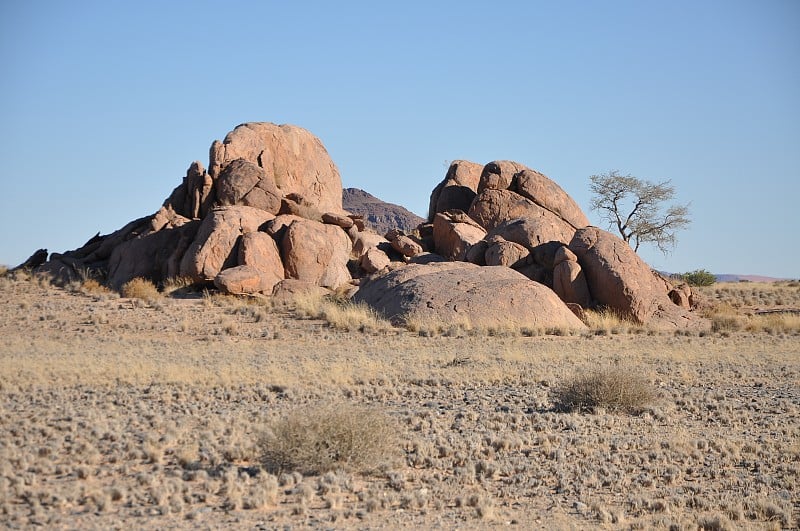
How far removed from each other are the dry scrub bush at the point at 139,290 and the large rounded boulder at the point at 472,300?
6034 mm

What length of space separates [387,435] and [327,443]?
28.6 inches

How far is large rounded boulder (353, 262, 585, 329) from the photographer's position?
2191cm

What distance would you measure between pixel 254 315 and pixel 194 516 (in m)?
15.9

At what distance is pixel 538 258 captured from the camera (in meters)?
26.5

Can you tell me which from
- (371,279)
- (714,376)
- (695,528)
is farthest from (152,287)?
(695,528)

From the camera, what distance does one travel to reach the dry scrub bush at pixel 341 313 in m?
21.7

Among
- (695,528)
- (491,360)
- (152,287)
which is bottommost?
(695,528)

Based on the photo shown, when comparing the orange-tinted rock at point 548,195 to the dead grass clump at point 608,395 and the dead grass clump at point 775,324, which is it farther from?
the dead grass clump at point 608,395

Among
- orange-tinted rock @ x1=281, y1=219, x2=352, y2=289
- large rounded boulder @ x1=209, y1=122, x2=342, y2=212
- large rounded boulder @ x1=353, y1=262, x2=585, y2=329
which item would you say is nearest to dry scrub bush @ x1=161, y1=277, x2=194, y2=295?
orange-tinted rock @ x1=281, y1=219, x2=352, y2=289

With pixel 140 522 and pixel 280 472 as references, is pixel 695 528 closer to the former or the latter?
pixel 280 472

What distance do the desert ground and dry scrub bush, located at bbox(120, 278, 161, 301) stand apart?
5.05m

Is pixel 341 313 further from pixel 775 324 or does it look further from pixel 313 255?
pixel 775 324

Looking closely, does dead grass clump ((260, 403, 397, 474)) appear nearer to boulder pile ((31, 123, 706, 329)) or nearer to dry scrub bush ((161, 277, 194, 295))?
boulder pile ((31, 123, 706, 329))

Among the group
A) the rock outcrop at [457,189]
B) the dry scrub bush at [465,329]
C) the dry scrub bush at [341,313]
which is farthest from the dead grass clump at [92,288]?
the rock outcrop at [457,189]
